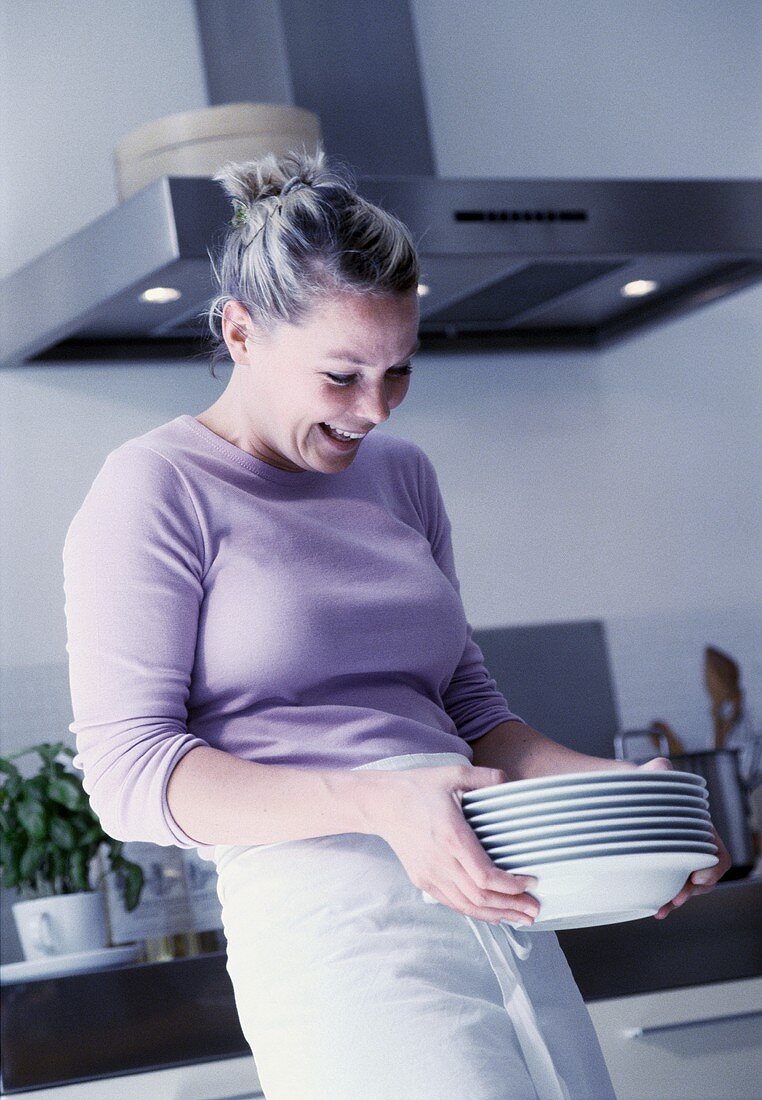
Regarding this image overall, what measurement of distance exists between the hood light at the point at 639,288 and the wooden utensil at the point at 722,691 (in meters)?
0.69

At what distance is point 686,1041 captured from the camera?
197 centimetres

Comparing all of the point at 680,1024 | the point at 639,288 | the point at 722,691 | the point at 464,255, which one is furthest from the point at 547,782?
the point at 722,691

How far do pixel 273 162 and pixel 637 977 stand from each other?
1.26 meters

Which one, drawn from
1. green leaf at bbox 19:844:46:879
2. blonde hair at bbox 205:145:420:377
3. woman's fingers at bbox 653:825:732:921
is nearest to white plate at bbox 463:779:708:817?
woman's fingers at bbox 653:825:732:921

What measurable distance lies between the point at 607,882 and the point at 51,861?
1.23m

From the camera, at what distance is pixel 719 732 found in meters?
2.71

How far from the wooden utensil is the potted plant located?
3.96 feet

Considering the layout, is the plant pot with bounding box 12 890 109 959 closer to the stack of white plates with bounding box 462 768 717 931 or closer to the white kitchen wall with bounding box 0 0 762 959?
the white kitchen wall with bounding box 0 0 762 959

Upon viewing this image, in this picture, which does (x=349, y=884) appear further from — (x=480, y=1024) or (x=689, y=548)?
(x=689, y=548)

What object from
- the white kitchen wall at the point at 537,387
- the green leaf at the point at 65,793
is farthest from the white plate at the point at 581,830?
the white kitchen wall at the point at 537,387

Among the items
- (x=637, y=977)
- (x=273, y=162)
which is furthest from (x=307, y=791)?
(x=637, y=977)

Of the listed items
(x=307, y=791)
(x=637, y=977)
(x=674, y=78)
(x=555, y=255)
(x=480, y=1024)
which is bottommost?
(x=637, y=977)

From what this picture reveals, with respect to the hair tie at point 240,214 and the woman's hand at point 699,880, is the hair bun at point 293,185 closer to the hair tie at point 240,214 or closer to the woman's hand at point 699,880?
the hair tie at point 240,214

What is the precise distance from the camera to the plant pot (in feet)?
6.46
